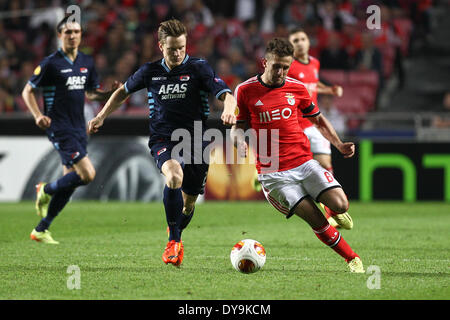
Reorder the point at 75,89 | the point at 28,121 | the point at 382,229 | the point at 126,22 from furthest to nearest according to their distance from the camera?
the point at 126,22
the point at 28,121
the point at 382,229
the point at 75,89

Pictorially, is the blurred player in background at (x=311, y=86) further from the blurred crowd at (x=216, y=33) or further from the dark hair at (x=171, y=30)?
the blurred crowd at (x=216, y=33)

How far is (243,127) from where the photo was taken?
7.31m

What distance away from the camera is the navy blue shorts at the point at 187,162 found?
7.39 meters

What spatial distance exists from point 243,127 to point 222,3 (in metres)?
13.3

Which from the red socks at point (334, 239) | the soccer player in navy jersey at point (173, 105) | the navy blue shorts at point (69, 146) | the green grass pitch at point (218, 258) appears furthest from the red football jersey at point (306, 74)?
the red socks at point (334, 239)

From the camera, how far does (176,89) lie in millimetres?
7355

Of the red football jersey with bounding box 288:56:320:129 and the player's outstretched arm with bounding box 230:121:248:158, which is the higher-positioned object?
the red football jersey with bounding box 288:56:320:129

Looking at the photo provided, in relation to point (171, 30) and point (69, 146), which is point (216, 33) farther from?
point (171, 30)

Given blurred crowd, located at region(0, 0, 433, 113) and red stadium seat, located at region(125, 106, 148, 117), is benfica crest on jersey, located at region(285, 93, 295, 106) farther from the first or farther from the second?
blurred crowd, located at region(0, 0, 433, 113)

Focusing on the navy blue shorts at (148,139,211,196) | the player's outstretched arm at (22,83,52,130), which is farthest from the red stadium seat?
the navy blue shorts at (148,139,211,196)

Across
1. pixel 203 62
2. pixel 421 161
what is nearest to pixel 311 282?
pixel 203 62

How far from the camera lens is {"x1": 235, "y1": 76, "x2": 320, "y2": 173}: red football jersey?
7.12m

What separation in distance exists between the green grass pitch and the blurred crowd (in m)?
5.07
